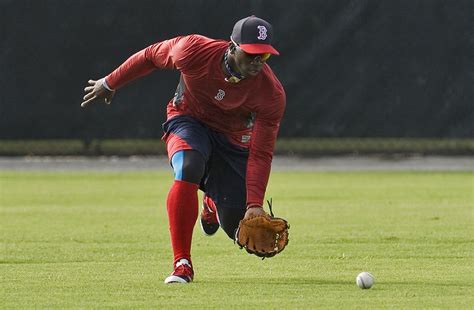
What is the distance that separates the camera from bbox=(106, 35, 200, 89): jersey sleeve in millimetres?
7254

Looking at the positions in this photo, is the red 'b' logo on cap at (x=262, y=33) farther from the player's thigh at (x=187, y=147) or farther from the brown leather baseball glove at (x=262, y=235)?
the brown leather baseball glove at (x=262, y=235)

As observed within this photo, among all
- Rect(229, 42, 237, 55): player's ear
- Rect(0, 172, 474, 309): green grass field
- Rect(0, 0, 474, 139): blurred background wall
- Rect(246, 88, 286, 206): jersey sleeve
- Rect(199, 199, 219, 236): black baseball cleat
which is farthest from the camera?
Rect(0, 0, 474, 139): blurred background wall

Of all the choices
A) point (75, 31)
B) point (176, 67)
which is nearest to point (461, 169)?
point (75, 31)

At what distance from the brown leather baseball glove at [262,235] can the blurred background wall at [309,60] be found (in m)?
10.0

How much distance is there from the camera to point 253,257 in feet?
28.2

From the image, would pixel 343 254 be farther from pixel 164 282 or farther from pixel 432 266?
pixel 164 282

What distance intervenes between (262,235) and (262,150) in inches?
20.3

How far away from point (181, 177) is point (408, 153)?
11.2m

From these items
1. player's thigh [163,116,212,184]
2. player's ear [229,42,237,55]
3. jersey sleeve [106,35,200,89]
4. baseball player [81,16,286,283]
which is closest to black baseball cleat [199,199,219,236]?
baseball player [81,16,286,283]

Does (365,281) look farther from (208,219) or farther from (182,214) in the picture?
(208,219)

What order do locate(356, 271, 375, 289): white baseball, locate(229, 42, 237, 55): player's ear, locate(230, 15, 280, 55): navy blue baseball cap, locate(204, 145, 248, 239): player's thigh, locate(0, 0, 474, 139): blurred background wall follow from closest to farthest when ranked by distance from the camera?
locate(356, 271, 375, 289): white baseball < locate(230, 15, 280, 55): navy blue baseball cap < locate(229, 42, 237, 55): player's ear < locate(204, 145, 248, 239): player's thigh < locate(0, 0, 474, 139): blurred background wall

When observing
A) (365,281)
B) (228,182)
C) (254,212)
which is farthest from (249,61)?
(365,281)

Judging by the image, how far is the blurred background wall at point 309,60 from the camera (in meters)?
17.1

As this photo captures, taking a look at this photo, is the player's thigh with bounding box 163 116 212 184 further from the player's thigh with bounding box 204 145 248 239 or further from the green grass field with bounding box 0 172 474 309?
the green grass field with bounding box 0 172 474 309
